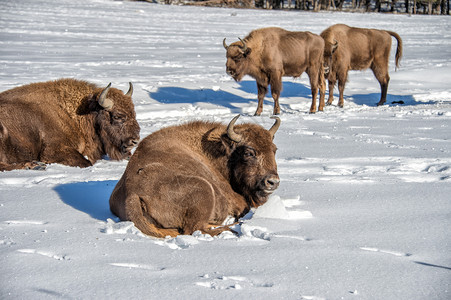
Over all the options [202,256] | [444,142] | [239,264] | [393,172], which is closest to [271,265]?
[239,264]

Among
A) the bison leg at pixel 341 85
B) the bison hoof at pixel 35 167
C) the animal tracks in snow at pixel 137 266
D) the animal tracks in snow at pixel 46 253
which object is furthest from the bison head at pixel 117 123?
the bison leg at pixel 341 85

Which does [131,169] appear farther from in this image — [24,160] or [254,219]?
[24,160]

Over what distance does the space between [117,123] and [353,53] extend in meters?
8.98

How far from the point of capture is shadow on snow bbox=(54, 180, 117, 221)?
15.0 feet

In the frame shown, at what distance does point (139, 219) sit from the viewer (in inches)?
157

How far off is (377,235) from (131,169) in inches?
73.6

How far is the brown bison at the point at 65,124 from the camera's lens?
6.65 m

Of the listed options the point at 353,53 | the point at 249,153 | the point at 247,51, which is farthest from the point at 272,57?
the point at 249,153

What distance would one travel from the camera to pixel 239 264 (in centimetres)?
336

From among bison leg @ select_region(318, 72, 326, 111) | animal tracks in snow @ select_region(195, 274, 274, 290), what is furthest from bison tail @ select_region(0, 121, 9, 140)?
bison leg @ select_region(318, 72, 326, 111)

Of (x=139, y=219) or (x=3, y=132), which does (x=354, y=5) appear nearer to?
(x=3, y=132)

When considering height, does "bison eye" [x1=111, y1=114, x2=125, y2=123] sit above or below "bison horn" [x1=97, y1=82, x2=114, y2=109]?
below

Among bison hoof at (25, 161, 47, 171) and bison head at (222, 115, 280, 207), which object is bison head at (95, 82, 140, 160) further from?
bison head at (222, 115, 280, 207)

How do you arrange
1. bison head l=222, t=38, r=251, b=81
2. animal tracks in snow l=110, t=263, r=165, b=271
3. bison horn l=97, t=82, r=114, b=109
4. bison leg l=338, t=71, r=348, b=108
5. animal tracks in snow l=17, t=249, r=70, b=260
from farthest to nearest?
bison leg l=338, t=71, r=348, b=108
bison head l=222, t=38, r=251, b=81
bison horn l=97, t=82, r=114, b=109
animal tracks in snow l=17, t=249, r=70, b=260
animal tracks in snow l=110, t=263, r=165, b=271
